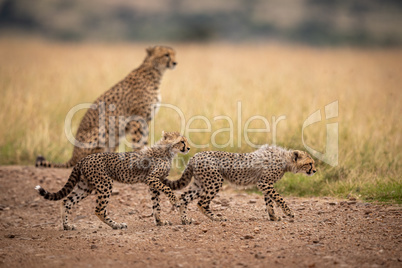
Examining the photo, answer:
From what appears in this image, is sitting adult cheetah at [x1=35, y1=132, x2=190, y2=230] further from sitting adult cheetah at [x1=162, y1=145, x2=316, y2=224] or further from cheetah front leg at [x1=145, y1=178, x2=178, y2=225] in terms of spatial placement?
sitting adult cheetah at [x1=162, y1=145, x2=316, y2=224]

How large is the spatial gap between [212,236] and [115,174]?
115 cm

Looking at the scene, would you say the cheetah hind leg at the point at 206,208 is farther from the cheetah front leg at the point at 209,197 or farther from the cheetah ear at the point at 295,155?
the cheetah ear at the point at 295,155

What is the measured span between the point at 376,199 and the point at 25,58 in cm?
1087

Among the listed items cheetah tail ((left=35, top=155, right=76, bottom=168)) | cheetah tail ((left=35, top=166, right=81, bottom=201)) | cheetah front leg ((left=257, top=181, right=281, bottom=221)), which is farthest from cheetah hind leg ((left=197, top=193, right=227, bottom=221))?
cheetah tail ((left=35, top=155, right=76, bottom=168))

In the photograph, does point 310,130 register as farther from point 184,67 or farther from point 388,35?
point 388,35

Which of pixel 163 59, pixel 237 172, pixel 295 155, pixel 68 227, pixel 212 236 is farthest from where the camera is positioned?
pixel 163 59

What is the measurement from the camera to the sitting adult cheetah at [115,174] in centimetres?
477

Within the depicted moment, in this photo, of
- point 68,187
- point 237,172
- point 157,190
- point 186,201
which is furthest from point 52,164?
point 237,172

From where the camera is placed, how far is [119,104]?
6.69 metres

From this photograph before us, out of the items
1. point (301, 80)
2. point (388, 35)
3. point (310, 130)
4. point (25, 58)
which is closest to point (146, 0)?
point (388, 35)

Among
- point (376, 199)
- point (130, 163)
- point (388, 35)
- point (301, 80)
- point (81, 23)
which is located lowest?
point (376, 199)

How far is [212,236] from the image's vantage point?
4.33 metres

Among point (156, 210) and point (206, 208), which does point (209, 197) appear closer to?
point (206, 208)

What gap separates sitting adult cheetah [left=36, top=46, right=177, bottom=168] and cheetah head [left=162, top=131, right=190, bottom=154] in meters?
1.50
